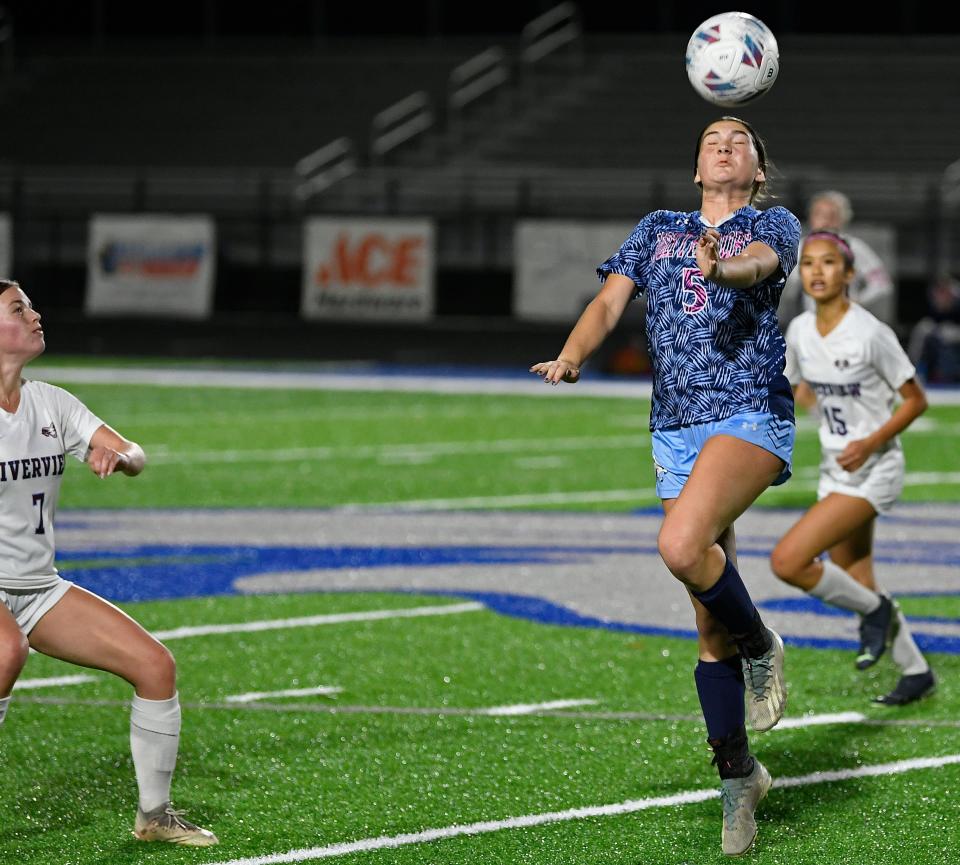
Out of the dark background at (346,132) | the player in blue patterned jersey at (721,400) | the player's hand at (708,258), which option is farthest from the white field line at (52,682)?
the dark background at (346,132)

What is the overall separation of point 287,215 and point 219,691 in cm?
2568

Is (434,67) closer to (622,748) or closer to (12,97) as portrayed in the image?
(12,97)

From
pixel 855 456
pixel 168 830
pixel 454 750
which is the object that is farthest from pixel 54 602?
pixel 855 456

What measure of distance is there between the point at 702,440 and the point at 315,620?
3873mm

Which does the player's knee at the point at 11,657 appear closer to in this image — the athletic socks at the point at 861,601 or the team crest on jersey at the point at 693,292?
the team crest on jersey at the point at 693,292

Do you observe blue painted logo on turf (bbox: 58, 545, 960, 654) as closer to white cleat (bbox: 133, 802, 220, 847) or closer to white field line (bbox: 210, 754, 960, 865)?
white field line (bbox: 210, 754, 960, 865)

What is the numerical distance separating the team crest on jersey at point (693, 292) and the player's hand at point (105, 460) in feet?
5.41

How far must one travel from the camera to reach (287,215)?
106 ft

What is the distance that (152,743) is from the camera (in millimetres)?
5242

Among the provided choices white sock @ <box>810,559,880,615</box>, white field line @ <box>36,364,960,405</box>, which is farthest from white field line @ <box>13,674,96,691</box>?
white field line @ <box>36,364,960,405</box>

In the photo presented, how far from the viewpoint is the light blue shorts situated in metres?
Answer: 5.33

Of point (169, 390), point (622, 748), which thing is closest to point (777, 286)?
point (622, 748)

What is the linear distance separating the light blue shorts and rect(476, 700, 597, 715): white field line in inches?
67.0

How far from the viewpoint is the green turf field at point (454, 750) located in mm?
5301
